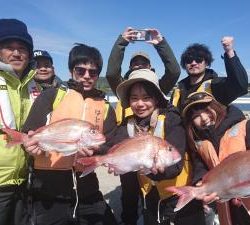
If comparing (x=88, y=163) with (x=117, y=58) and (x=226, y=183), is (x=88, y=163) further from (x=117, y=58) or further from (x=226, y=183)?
(x=117, y=58)

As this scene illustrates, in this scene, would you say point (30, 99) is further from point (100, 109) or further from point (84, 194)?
point (84, 194)

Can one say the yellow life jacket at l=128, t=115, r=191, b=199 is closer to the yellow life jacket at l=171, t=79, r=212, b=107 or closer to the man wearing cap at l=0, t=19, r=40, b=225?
the man wearing cap at l=0, t=19, r=40, b=225

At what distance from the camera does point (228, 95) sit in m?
5.40

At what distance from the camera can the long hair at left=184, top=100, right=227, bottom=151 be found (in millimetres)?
4136

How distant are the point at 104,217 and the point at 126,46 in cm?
239

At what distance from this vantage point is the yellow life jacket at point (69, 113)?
14.0 ft

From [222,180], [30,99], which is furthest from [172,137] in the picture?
[30,99]

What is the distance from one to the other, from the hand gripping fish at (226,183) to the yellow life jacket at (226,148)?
36cm

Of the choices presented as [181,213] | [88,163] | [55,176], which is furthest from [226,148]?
[55,176]

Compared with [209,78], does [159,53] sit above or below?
above

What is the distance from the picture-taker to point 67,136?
12.8ft

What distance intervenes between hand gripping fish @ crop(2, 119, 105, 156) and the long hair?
0.95 meters

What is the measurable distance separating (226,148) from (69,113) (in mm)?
1733

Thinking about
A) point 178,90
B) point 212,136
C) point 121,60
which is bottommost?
point 212,136
